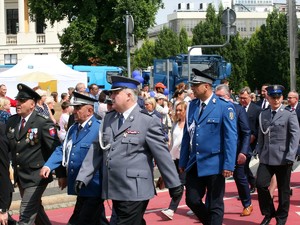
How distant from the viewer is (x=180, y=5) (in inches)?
6270

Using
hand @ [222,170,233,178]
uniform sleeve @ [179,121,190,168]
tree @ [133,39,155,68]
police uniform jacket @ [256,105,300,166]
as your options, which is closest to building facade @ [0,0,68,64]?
tree @ [133,39,155,68]

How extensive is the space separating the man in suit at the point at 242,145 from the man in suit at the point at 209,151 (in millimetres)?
1450

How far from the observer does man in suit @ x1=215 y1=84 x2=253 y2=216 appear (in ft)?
31.9

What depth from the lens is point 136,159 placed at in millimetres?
6621

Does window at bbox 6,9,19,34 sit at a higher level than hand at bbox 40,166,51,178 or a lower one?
higher

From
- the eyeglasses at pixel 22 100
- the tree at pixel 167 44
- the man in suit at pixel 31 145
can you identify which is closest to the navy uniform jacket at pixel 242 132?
the man in suit at pixel 31 145

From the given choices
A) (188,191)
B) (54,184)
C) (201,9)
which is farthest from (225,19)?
(201,9)

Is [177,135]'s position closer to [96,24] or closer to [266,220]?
[266,220]

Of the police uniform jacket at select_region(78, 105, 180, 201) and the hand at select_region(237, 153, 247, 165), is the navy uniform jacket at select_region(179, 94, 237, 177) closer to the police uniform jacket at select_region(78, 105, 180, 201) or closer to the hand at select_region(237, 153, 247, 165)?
the hand at select_region(237, 153, 247, 165)

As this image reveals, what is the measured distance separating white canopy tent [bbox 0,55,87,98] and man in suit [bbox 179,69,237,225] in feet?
45.8

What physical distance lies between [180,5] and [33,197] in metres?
153

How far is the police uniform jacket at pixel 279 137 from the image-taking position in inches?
376

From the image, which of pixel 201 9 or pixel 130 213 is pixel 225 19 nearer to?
pixel 130 213

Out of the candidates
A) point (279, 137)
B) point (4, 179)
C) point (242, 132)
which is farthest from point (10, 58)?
point (4, 179)
